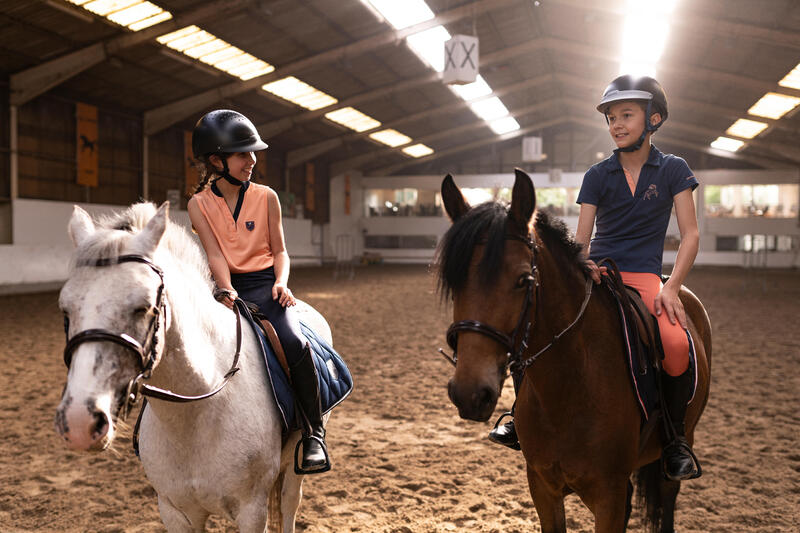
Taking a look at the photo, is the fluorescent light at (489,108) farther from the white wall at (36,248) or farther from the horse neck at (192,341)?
the horse neck at (192,341)

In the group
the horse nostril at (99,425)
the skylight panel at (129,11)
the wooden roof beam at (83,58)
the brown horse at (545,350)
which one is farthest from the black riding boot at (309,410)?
the skylight panel at (129,11)

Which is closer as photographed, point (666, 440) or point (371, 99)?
point (666, 440)

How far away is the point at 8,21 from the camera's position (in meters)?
9.89

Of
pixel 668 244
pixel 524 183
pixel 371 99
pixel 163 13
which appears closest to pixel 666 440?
pixel 524 183

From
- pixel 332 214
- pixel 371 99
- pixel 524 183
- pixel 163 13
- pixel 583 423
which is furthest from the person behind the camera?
pixel 332 214

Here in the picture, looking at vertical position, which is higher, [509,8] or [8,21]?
[509,8]

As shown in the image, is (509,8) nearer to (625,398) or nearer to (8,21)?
(8,21)

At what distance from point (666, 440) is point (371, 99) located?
16616mm

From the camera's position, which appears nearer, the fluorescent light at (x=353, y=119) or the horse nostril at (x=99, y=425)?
the horse nostril at (x=99, y=425)

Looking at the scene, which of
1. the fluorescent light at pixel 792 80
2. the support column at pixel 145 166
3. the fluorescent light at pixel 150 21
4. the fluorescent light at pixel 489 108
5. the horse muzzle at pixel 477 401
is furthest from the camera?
the fluorescent light at pixel 489 108

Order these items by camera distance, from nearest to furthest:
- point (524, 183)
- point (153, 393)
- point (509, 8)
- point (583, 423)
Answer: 1. point (153, 393)
2. point (524, 183)
3. point (583, 423)
4. point (509, 8)

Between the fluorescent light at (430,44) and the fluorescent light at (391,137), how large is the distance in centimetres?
721

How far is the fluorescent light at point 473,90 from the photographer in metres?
18.8

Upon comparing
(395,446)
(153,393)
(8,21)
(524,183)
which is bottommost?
(395,446)
